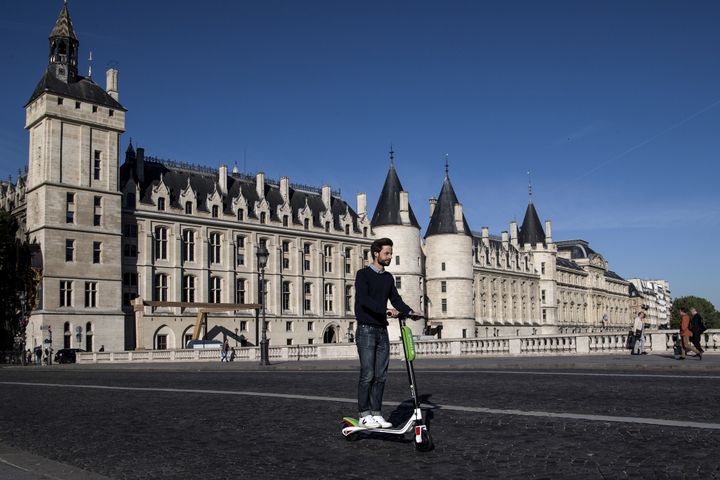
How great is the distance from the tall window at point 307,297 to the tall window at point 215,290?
1002cm

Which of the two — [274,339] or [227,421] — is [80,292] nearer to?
[274,339]

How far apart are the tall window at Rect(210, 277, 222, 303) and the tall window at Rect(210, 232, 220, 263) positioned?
1727mm

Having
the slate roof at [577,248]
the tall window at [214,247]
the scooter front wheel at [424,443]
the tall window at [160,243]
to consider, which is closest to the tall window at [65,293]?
the tall window at [160,243]

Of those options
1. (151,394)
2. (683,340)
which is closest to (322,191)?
(683,340)

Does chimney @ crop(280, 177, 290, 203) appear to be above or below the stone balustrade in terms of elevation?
above

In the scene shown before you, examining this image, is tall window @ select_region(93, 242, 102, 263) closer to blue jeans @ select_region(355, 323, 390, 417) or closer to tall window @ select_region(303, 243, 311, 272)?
tall window @ select_region(303, 243, 311, 272)

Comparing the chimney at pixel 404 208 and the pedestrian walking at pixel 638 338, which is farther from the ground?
the chimney at pixel 404 208

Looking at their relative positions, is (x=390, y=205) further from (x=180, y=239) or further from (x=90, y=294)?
(x=90, y=294)

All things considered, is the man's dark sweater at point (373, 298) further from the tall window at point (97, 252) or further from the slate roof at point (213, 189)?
the slate roof at point (213, 189)

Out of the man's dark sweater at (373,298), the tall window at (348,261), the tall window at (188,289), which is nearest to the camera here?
the man's dark sweater at (373,298)

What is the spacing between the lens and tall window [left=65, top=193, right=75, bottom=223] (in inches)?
2335

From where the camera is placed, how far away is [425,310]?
303 ft

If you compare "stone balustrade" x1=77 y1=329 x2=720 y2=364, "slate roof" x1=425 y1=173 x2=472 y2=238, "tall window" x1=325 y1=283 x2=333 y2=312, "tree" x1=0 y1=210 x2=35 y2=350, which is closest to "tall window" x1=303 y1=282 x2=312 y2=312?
"tall window" x1=325 y1=283 x2=333 y2=312

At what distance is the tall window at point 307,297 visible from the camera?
77725 mm
